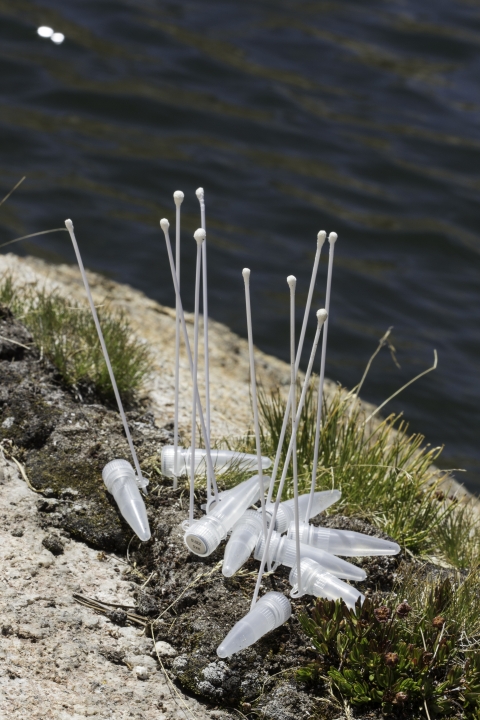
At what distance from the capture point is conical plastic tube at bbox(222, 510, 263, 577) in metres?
3.28

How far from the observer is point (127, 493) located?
3.59m

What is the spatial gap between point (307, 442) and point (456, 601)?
4.29 ft

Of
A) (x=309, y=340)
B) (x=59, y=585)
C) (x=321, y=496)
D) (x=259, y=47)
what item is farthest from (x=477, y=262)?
(x=59, y=585)

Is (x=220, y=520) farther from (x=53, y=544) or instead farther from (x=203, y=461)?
(x=53, y=544)

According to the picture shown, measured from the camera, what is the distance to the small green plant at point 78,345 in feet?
15.1

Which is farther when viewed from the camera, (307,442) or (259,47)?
(259,47)

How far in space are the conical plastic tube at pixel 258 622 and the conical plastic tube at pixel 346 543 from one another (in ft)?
1.14

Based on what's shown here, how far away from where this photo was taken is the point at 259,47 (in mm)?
13672

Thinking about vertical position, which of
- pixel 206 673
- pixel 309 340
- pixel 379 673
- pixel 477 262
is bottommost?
pixel 309 340

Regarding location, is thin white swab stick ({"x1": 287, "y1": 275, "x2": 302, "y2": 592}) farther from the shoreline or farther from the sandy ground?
the shoreline

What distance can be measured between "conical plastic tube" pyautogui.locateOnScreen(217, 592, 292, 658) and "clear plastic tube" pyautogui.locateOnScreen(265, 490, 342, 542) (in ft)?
1.33

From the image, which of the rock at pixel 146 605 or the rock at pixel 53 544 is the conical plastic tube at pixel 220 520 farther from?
the rock at pixel 53 544

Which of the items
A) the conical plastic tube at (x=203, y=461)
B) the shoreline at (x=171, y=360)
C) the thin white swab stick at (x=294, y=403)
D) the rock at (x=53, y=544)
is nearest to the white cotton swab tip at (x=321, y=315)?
the thin white swab stick at (x=294, y=403)

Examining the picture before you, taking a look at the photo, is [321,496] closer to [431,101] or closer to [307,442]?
[307,442]
